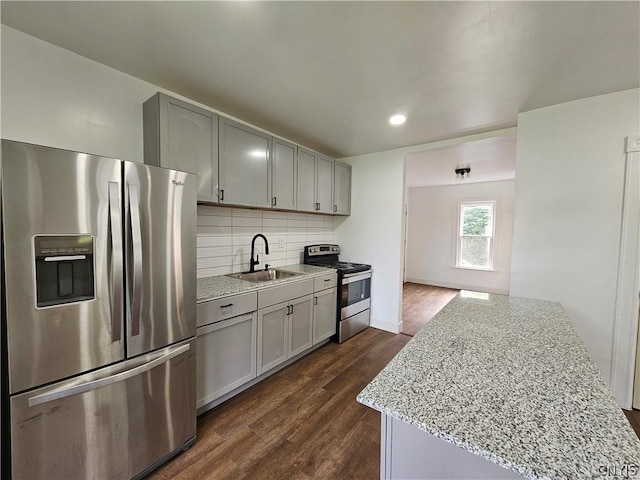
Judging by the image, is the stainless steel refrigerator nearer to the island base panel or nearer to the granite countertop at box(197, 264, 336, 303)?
the granite countertop at box(197, 264, 336, 303)

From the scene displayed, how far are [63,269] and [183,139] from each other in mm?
1176

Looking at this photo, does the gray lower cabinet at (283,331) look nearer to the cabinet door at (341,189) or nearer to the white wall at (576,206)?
the cabinet door at (341,189)

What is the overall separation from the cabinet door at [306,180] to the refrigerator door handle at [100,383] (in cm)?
193

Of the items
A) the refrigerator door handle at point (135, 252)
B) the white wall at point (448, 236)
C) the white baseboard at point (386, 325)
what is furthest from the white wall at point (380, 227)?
the white wall at point (448, 236)

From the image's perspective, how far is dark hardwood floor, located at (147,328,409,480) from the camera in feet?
4.99

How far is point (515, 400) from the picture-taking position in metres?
0.83

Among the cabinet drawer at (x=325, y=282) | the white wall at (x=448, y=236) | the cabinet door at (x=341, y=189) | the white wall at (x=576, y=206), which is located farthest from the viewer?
the white wall at (x=448, y=236)

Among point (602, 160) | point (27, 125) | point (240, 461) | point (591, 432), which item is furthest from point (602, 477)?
point (27, 125)

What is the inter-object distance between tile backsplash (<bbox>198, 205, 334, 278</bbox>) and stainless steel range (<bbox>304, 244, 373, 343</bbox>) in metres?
0.21

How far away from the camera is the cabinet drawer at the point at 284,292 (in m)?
2.26

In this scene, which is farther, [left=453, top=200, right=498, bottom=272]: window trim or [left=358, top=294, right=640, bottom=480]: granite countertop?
[left=453, top=200, right=498, bottom=272]: window trim

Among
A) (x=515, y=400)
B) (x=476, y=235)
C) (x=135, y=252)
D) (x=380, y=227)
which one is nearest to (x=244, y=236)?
(x=135, y=252)

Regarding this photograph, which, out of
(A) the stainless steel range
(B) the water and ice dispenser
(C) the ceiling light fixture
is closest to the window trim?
(C) the ceiling light fixture

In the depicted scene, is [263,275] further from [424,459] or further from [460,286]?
[460,286]
